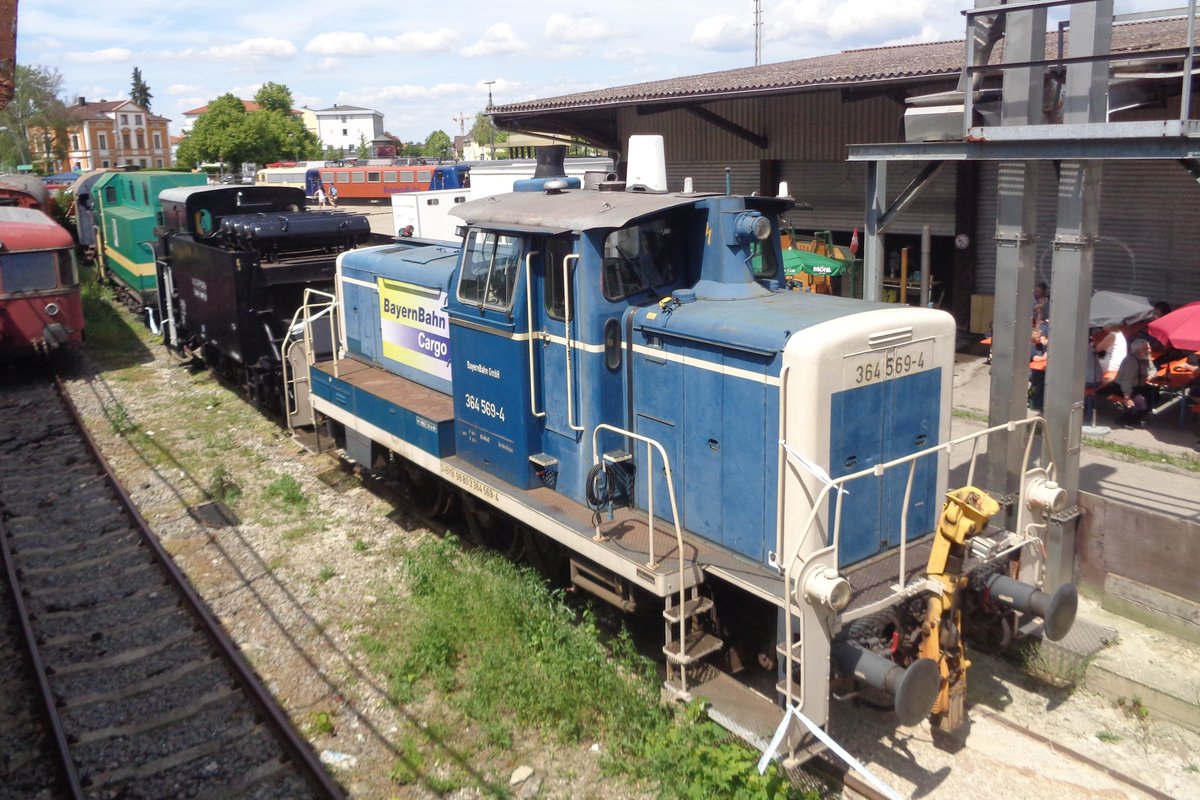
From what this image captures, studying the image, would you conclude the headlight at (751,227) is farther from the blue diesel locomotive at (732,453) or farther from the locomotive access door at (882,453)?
the locomotive access door at (882,453)

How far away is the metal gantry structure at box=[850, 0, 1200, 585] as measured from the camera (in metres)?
6.47

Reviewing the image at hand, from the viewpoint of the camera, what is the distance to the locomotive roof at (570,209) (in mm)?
6205

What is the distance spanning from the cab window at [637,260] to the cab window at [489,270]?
0.77m

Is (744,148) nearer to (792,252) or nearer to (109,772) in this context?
(792,252)

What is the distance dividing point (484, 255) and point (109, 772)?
4.17 m

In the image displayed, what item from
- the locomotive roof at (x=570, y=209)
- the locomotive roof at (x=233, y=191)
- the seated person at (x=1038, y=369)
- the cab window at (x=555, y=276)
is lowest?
the seated person at (x=1038, y=369)

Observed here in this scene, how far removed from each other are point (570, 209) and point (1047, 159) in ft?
10.7

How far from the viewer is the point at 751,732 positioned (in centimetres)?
533

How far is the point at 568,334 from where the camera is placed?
657cm

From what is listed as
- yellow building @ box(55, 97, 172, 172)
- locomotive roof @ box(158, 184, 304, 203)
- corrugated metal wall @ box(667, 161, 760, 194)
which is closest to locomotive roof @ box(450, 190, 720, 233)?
locomotive roof @ box(158, 184, 304, 203)

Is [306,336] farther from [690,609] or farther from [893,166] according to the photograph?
[893,166]

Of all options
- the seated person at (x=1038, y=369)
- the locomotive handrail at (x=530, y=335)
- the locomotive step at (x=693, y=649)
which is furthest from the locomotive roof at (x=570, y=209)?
the seated person at (x=1038, y=369)

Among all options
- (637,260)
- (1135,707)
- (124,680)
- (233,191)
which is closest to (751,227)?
(637,260)

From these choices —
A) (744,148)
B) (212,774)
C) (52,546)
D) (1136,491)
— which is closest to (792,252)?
(744,148)
